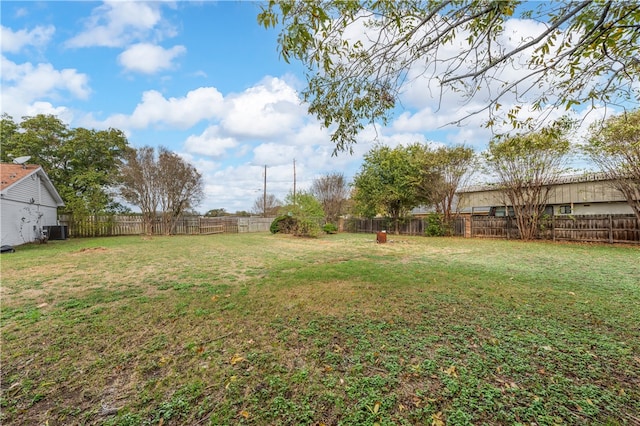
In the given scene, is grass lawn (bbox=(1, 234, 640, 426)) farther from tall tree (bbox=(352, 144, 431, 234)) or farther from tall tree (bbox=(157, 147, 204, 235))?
tall tree (bbox=(157, 147, 204, 235))

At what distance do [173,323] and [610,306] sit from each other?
5384 millimetres

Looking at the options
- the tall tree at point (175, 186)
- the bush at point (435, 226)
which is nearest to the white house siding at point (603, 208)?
the bush at point (435, 226)

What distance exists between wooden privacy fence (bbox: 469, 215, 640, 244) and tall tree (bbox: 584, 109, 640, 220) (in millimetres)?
705

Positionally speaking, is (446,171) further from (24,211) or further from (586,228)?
(24,211)

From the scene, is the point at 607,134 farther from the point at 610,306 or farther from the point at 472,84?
the point at 472,84

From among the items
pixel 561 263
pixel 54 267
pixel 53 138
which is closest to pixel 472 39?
Answer: pixel 561 263

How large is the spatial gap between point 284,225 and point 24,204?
39.1 ft

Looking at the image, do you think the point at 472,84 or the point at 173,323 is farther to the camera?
the point at 173,323

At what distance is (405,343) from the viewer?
2.49m

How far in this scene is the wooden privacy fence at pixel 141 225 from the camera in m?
15.2

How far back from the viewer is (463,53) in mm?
2582

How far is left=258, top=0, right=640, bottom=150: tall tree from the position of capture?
207 cm

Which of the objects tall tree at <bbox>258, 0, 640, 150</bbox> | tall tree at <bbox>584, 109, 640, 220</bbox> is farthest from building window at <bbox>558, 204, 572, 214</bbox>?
tall tree at <bbox>258, 0, 640, 150</bbox>

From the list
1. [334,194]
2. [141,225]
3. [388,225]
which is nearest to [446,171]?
[388,225]
